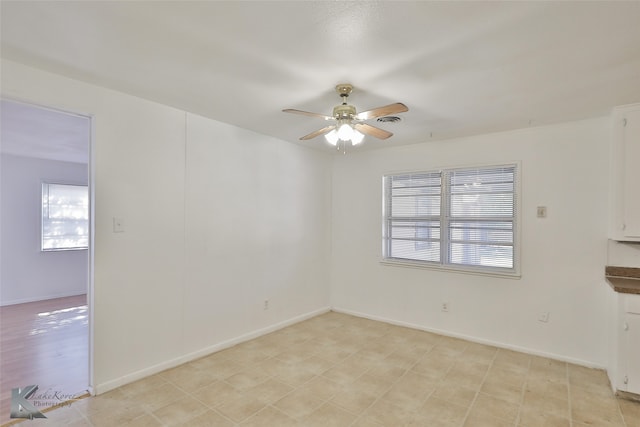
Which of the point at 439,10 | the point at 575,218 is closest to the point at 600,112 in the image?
the point at 575,218

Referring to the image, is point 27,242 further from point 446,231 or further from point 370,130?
point 446,231

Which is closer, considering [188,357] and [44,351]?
[188,357]

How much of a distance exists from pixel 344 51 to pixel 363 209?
9.85 ft

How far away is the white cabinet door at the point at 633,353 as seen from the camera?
99.4 inches

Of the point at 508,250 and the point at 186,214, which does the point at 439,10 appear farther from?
the point at 508,250

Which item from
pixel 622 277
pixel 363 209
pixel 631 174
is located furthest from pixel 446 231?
pixel 631 174

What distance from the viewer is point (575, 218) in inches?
128

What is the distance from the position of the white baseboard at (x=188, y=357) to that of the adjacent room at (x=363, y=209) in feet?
0.06

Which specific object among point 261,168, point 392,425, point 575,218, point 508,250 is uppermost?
point 261,168

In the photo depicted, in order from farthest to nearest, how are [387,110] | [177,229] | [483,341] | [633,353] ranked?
[483,341] < [177,229] < [633,353] < [387,110]

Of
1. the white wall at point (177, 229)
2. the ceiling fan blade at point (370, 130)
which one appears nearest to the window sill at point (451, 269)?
the white wall at point (177, 229)

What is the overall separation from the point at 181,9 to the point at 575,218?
12.7ft

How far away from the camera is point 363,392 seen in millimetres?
2658

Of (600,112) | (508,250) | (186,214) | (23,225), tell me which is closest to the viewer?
(600,112)
